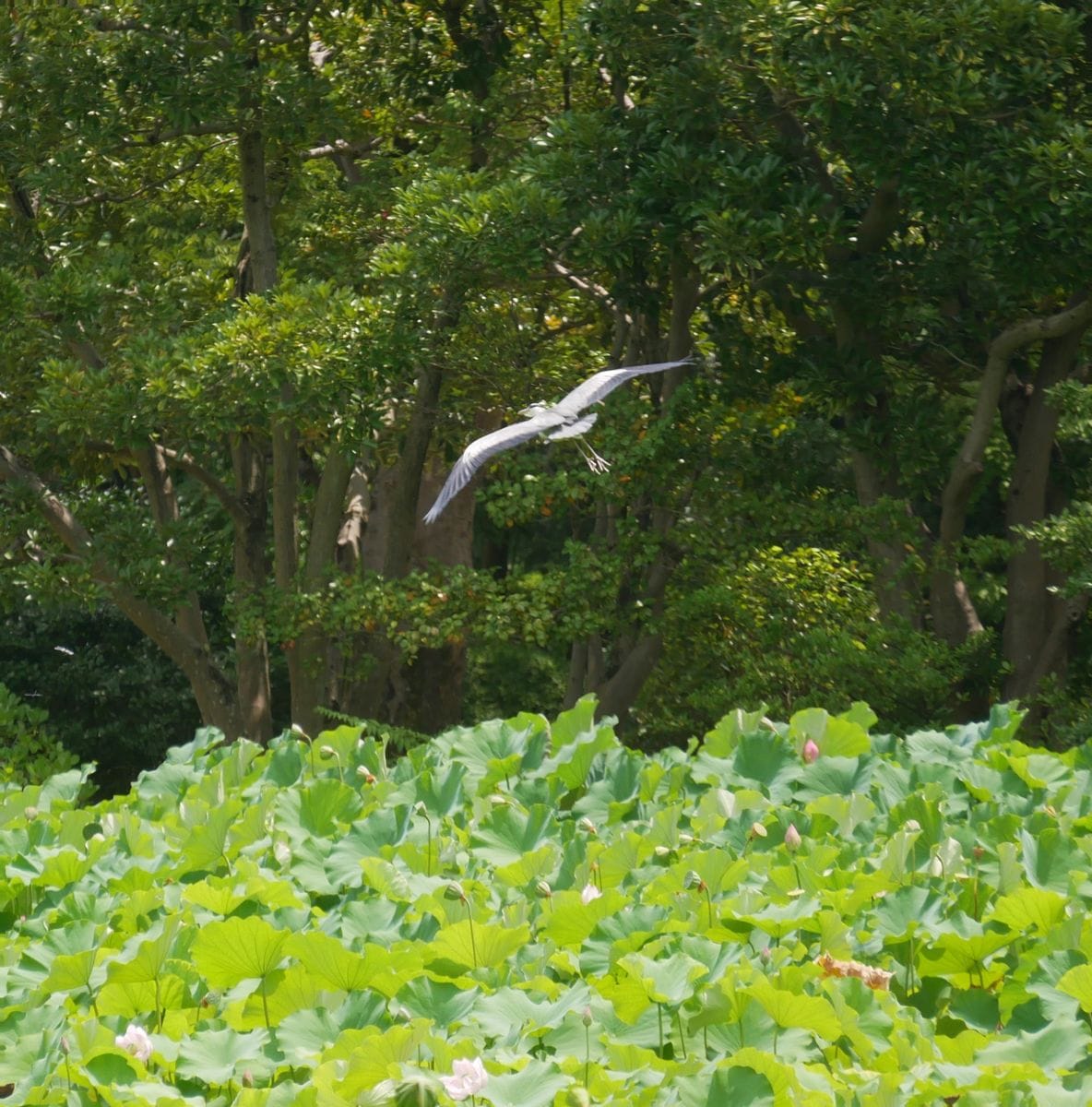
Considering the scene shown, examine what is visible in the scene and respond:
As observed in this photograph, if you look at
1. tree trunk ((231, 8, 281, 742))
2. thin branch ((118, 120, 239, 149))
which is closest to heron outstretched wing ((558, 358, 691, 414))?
tree trunk ((231, 8, 281, 742))

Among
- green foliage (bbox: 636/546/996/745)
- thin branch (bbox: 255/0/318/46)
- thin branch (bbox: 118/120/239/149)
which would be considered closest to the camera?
green foliage (bbox: 636/546/996/745)

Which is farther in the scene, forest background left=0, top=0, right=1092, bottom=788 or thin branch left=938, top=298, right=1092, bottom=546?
thin branch left=938, top=298, right=1092, bottom=546

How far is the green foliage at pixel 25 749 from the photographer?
28.7 feet

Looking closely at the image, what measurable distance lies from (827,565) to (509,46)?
3646 mm

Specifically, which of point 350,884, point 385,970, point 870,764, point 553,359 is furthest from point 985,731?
point 553,359

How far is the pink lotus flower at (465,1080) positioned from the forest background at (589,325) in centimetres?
548

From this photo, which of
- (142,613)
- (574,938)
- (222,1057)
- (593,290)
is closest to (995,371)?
→ (593,290)

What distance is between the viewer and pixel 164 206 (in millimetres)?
9797

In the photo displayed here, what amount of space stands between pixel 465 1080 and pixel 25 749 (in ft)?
26.2

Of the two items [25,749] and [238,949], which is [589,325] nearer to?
[25,749]

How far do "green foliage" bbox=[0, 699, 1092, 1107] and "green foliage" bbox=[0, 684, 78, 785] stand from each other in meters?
5.63

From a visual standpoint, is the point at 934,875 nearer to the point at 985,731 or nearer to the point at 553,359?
the point at 985,731

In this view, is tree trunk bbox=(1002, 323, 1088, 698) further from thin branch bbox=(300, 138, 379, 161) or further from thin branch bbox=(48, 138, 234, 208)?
thin branch bbox=(48, 138, 234, 208)

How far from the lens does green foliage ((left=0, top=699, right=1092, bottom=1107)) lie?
1867mm
